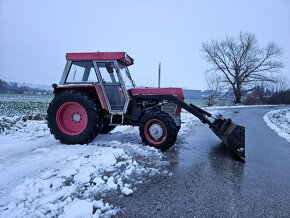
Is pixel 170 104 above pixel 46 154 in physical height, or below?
above

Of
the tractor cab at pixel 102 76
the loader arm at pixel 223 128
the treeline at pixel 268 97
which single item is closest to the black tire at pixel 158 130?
the loader arm at pixel 223 128

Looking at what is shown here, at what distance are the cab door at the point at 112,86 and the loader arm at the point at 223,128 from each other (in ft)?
1.43

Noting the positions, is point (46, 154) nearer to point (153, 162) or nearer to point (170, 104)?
point (153, 162)

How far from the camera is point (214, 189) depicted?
4.04 m

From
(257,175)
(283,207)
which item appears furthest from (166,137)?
(283,207)

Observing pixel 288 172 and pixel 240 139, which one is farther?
pixel 240 139

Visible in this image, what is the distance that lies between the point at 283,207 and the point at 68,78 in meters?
5.68

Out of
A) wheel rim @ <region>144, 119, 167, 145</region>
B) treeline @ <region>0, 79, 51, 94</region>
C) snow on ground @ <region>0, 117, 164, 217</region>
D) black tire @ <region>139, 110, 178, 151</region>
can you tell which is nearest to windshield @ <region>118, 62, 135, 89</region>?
black tire @ <region>139, 110, 178, 151</region>

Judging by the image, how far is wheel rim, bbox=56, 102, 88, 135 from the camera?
686 centimetres

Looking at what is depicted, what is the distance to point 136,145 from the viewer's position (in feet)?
21.4

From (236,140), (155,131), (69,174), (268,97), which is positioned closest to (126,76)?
(155,131)

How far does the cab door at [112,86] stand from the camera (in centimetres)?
686

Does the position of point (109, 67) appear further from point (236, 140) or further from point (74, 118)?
point (236, 140)

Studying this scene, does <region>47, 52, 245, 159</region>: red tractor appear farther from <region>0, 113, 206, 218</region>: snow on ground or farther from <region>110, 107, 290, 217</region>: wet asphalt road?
<region>110, 107, 290, 217</region>: wet asphalt road
